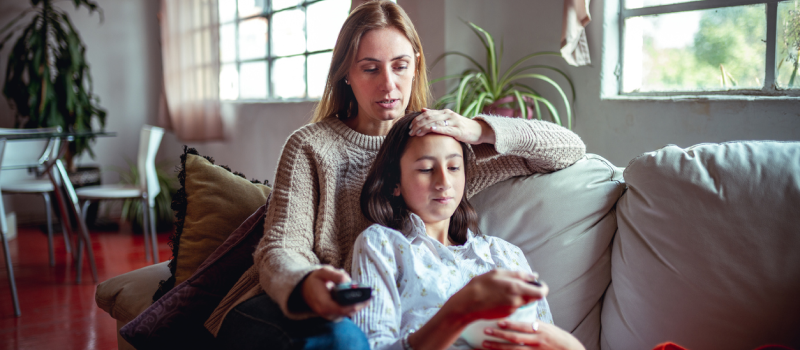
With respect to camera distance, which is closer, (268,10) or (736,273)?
(736,273)

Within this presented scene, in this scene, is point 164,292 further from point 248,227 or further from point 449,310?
point 449,310

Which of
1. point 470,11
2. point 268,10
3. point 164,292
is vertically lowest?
point 164,292

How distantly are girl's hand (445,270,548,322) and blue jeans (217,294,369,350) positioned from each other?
0.59ft

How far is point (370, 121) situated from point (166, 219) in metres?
3.59

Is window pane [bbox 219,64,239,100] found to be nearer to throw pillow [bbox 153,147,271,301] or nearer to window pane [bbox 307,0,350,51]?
window pane [bbox 307,0,350,51]

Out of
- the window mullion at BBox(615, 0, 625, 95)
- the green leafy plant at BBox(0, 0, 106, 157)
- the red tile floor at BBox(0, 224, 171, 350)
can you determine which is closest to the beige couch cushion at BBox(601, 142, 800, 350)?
the window mullion at BBox(615, 0, 625, 95)

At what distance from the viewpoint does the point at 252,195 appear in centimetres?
154

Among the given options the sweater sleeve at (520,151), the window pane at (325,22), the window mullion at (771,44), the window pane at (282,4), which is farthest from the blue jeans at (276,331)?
the window pane at (282,4)

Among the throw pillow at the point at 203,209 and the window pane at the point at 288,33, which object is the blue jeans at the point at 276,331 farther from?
the window pane at the point at 288,33

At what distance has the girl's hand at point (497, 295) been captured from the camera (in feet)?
2.74

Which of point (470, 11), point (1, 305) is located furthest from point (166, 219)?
point (470, 11)

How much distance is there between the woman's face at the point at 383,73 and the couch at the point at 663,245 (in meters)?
0.36

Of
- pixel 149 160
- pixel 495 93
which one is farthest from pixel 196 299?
pixel 149 160

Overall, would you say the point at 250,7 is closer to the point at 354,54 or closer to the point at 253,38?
the point at 253,38
